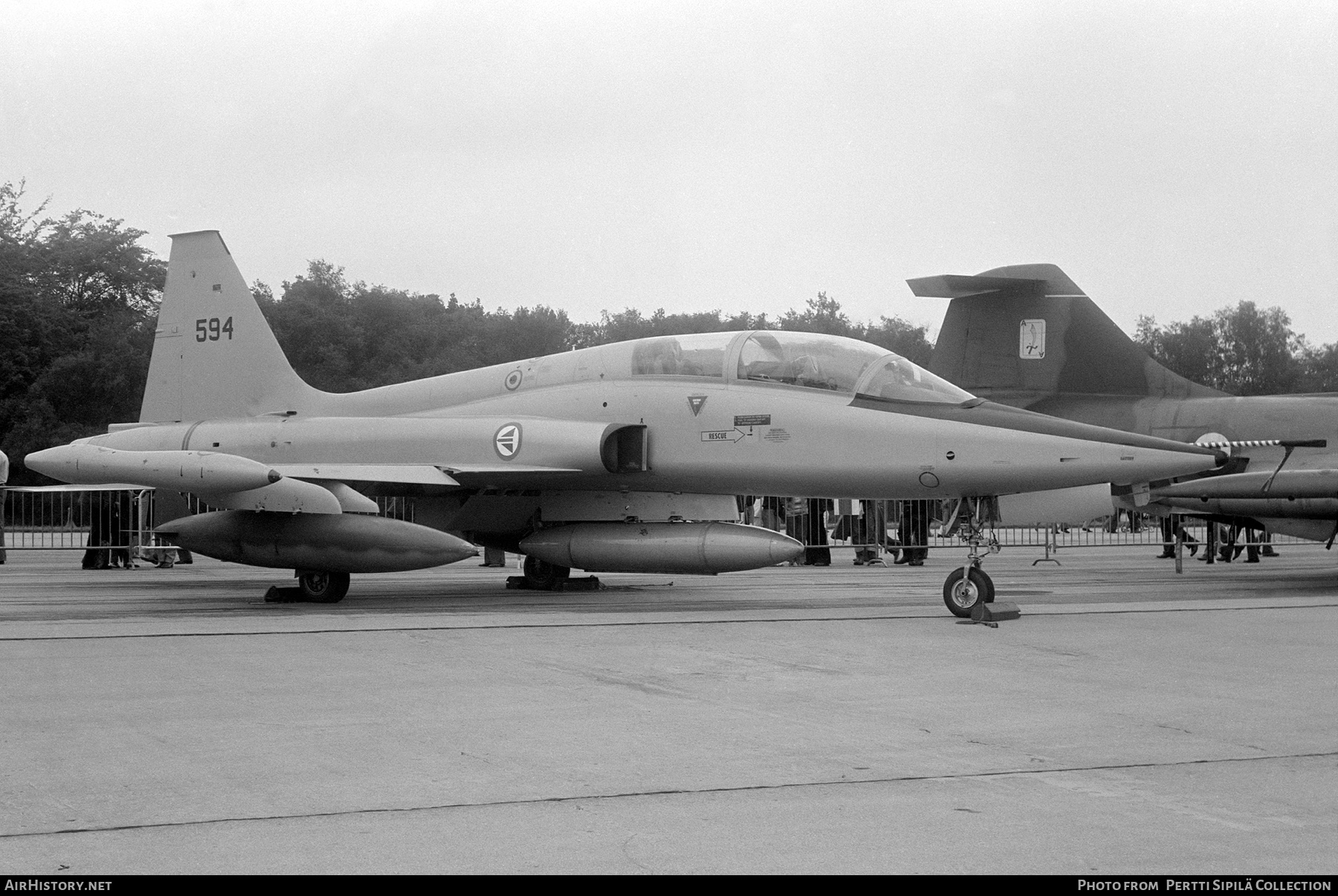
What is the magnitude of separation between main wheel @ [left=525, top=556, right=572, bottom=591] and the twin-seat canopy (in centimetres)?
266

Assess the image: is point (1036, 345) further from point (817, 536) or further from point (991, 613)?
point (991, 613)

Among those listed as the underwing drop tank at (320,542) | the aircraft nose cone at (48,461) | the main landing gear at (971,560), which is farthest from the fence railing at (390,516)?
the aircraft nose cone at (48,461)

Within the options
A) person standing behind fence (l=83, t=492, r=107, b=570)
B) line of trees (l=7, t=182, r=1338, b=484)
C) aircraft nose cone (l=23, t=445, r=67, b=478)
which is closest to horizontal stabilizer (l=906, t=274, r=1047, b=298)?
aircraft nose cone (l=23, t=445, r=67, b=478)

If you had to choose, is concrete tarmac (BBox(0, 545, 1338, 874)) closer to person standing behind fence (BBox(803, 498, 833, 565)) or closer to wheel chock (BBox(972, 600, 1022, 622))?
wheel chock (BBox(972, 600, 1022, 622))

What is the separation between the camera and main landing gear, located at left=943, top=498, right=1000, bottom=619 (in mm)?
Answer: 9844

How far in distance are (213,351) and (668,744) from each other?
1120cm

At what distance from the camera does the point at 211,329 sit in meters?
14.7

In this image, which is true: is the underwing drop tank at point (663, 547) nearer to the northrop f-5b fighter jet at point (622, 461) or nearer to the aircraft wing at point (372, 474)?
the northrop f-5b fighter jet at point (622, 461)

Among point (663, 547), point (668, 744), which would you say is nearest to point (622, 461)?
point (663, 547)

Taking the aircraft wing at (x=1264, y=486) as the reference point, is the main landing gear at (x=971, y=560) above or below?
below

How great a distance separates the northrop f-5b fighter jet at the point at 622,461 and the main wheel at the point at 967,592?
0.02 meters

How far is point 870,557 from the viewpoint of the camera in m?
21.9

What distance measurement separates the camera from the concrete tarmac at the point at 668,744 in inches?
138

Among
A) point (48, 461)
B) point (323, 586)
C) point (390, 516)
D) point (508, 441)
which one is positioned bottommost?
point (323, 586)
